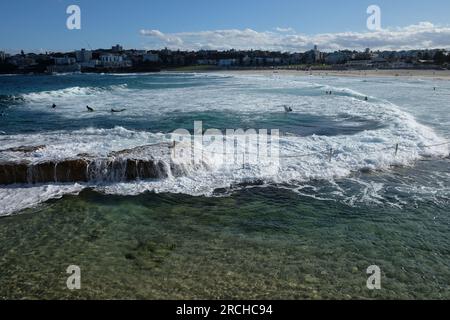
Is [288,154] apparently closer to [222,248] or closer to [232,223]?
[232,223]

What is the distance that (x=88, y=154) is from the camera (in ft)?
49.5

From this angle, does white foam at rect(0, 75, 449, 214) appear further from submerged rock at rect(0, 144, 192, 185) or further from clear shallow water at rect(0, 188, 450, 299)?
clear shallow water at rect(0, 188, 450, 299)

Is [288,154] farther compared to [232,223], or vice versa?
[288,154]

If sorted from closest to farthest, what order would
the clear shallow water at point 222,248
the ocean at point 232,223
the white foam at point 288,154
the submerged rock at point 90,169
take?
the clear shallow water at point 222,248 → the ocean at point 232,223 → the white foam at point 288,154 → the submerged rock at point 90,169

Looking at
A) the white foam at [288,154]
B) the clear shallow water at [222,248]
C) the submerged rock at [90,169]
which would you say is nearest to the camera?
the clear shallow water at [222,248]

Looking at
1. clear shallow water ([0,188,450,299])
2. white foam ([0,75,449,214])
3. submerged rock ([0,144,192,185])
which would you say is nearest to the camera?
clear shallow water ([0,188,450,299])

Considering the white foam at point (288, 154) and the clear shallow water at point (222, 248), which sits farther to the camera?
the white foam at point (288, 154)

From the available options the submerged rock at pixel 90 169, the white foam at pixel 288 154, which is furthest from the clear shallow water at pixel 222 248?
the submerged rock at pixel 90 169

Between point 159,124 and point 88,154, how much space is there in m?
11.6

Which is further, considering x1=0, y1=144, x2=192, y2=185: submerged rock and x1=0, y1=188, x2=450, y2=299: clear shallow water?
x1=0, y1=144, x2=192, y2=185: submerged rock

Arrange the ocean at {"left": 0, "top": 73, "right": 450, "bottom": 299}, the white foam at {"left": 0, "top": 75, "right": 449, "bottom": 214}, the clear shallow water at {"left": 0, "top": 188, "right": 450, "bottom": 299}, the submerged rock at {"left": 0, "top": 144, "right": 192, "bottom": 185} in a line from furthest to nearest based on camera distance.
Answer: the submerged rock at {"left": 0, "top": 144, "right": 192, "bottom": 185} < the white foam at {"left": 0, "top": 75, "right": 449, "bottom": 214} < the ocean at {"left": 0, "top": 73, "right": 450, "bottom": 299} < the clear shallow water at {"left": 0, "top": 188, "right": 450, "bottom": 299}

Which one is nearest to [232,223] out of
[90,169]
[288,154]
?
[90,169]

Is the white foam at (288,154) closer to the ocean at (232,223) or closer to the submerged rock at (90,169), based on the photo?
the ocean at (232,223)

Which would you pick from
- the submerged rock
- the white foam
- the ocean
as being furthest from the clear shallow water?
the submerged rock
